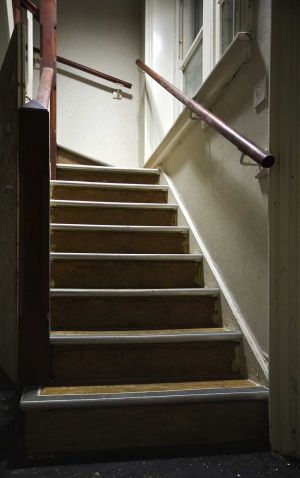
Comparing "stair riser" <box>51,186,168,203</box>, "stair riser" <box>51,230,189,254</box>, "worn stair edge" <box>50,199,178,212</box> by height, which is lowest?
"stair riser" <box>51,230,189,254</box>

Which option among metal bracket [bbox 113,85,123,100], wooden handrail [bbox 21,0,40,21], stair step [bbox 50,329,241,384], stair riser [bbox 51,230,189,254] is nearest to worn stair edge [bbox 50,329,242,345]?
stair step [bbox 50,329,241,384]

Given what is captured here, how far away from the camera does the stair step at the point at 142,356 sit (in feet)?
4.82

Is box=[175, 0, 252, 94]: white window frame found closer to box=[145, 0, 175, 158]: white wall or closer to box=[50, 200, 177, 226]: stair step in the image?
box=[145, 0, 175, 158]: white wall

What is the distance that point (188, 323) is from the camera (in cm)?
179

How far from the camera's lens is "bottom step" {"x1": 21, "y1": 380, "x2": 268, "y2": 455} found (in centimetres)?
123

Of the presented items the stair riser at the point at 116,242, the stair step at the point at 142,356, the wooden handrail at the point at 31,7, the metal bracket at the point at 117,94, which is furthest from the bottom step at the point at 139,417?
the metal bracket at the point at 117,94

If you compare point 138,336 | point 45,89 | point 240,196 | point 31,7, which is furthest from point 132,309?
point 31,7

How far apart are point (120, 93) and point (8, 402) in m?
3.55

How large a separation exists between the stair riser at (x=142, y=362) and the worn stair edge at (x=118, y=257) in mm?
531

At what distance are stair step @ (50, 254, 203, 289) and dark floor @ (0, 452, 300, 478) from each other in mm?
867

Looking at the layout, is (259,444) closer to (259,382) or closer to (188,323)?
(259,382)

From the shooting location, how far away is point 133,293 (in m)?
1.75

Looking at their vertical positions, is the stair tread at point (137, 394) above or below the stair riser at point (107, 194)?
below

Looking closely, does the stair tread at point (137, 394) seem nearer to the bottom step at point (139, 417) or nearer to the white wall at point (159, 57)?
the bottom step at point (139, 417)
